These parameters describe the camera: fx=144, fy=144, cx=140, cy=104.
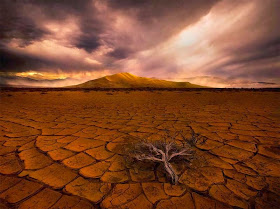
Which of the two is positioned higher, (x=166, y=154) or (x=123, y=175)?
(x=166, y=154)

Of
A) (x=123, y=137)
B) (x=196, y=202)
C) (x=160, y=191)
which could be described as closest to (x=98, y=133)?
(x=123, y=137)

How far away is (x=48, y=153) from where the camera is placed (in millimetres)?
1551

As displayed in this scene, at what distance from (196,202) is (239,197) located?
0.97 feet

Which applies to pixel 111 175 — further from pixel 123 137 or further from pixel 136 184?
pixel 123 137

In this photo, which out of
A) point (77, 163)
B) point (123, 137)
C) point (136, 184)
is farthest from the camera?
point (123, 137)

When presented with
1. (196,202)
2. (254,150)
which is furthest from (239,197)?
(254,150)

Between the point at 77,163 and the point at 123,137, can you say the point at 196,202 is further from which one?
the point at 123,137

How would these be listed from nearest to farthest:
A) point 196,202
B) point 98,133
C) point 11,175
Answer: point 196,202, point 11,175, point 98,133

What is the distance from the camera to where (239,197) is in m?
0.94

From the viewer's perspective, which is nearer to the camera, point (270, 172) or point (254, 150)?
point (270, 172)

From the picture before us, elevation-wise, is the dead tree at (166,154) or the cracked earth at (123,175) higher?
the dead tree at (166,154)

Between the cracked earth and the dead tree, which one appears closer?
the cracked earth

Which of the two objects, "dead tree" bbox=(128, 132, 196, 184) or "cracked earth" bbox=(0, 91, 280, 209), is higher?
"dead tree" bbox=(128, 132, 196, 184)

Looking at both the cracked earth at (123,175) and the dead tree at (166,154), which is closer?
the cracked earth at (123,175)
